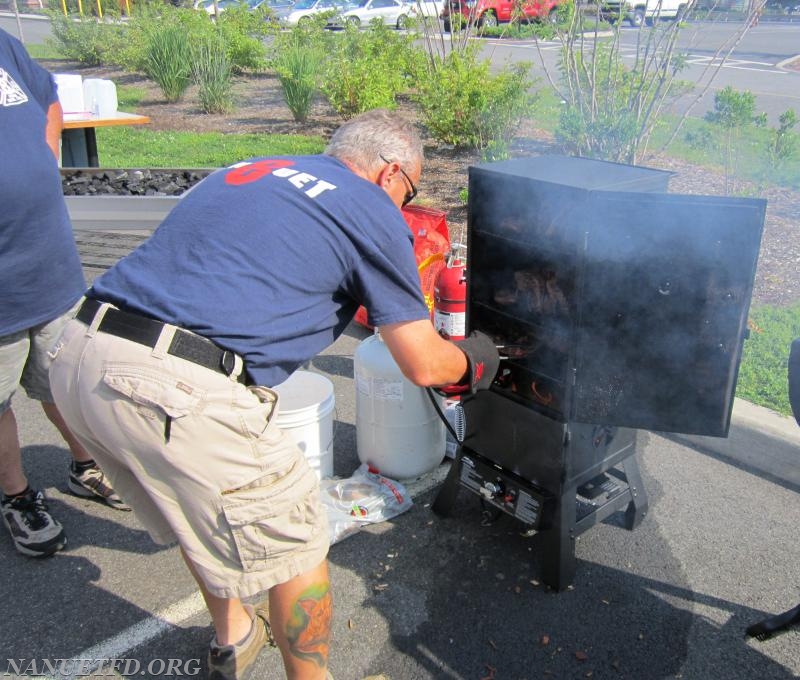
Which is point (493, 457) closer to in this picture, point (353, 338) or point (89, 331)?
point (89, 331)

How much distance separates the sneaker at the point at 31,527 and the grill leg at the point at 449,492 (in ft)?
4.85

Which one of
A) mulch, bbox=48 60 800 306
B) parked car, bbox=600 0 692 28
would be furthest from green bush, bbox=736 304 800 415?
parked car, bbox=600 0 692 28

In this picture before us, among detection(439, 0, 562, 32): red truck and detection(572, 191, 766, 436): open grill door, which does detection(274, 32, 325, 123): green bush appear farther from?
detection(572, 191, 766, 436): open grill door

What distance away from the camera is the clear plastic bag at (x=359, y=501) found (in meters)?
2.82

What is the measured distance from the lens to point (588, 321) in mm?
2248

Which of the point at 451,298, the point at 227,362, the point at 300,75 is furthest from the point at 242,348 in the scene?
the point at 300,75

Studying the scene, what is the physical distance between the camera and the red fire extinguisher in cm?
347

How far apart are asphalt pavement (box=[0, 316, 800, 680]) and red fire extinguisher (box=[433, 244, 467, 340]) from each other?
81 centimetres

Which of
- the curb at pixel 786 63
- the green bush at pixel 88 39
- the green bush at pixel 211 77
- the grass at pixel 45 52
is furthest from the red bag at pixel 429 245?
the grass at pixel 45 52

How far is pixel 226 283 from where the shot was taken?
5.51 feet

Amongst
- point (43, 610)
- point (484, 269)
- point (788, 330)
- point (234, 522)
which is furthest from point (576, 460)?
point (788, 330)

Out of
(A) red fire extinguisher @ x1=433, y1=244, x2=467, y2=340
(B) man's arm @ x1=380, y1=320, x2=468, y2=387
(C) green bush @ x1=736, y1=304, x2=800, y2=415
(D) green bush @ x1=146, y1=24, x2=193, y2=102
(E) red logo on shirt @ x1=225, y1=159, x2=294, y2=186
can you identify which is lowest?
(C) green bush @ x1=736, y1=304, x2=800, y2=415

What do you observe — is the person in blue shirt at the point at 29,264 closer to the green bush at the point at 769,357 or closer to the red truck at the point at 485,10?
the green bush at the point at 769,357

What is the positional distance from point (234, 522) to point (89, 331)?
1.95ft
